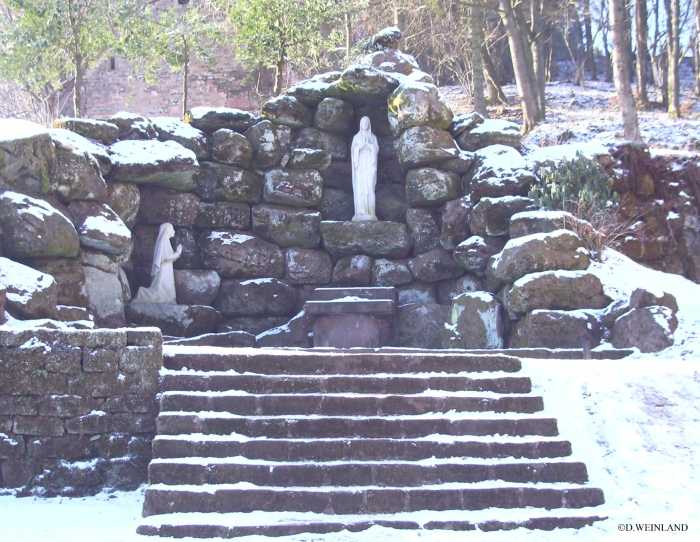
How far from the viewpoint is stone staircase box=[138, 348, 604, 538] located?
5.84 meters

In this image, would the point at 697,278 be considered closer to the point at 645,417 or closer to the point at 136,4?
the point at 645,417

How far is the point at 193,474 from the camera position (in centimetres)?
606

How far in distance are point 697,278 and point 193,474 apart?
28.2ft

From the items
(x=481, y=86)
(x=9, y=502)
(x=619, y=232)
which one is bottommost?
(x=9, y=502)

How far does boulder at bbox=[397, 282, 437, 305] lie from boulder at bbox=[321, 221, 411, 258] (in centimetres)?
55

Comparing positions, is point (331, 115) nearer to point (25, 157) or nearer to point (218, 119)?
point (218, 119)

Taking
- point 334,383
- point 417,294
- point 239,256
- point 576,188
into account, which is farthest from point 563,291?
point 239,256

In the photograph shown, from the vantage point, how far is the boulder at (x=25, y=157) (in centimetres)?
943

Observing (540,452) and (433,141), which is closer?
(540,452)

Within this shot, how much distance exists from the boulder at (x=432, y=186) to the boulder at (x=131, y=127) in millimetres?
3918

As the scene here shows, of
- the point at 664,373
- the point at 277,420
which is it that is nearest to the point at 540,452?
the point at 664,373

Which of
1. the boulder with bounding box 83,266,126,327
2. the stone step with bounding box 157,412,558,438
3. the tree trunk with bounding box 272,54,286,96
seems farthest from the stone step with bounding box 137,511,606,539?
the tree trunk with bounding box 272,54,286,96

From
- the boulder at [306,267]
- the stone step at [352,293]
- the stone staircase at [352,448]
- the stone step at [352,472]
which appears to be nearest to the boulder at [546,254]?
the stone step at [352,293]

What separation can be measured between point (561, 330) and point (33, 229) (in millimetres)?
5862
